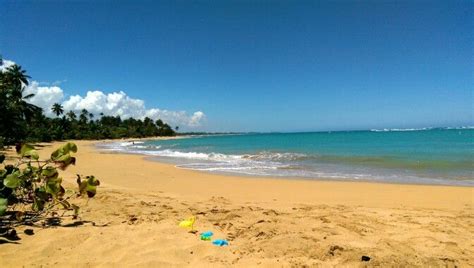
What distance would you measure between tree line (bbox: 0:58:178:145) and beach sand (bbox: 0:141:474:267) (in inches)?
497

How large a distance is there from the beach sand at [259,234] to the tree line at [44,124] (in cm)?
1263

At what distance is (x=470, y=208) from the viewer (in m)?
6.94

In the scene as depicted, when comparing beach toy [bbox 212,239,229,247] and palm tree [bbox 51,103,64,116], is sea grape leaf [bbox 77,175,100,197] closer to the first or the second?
beach toy [bbox 212,239,229,247]

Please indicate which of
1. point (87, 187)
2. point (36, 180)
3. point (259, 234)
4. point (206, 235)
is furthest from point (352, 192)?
point (36, 180)

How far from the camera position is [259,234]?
4547 millimetres

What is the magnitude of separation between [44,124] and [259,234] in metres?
78.7

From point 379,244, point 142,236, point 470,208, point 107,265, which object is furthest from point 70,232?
point 470,208

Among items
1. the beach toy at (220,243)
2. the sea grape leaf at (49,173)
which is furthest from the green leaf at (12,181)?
the beach toy at (220,243)

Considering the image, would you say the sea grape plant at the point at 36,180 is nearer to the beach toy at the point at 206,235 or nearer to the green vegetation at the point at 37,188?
the green vegetation at the point at 37,188

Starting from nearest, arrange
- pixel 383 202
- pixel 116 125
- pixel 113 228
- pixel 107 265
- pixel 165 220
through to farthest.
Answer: pixel 107 265 < pixel 113 228 < pixel 165 220 < pixel 383 202 < pixel 116 125

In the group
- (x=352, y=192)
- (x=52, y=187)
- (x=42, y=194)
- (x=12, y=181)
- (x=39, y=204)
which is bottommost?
(x=352, y=192)

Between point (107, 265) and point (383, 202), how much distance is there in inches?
257

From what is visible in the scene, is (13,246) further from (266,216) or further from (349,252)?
(349,252)

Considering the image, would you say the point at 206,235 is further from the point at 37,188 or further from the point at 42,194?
the point at 37,188
